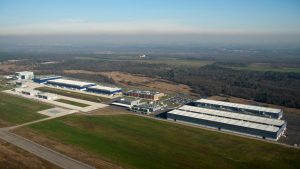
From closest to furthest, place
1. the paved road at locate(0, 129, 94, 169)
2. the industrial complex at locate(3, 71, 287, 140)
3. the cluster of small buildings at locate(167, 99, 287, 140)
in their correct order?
the paved road at locate(0, 129, 94, 169)
the cluster of small buildings at locate(167, 99, 287, 140)
the industrial complex at locate(3, 71, 287, 140)

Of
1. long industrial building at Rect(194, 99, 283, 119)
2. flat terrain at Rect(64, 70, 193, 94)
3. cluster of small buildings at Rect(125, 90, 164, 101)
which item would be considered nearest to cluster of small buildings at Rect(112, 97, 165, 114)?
cluster of small buildings at Rect(125, 90, 164, 101)

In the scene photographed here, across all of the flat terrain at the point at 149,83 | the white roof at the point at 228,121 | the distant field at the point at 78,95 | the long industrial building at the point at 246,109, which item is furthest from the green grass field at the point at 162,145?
the flat terrain at the point at 149,83

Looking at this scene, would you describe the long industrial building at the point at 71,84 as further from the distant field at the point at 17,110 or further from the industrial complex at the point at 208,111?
the distant field at the point at 17,110

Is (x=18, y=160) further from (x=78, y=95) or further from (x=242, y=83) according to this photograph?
(x=242, y=83)

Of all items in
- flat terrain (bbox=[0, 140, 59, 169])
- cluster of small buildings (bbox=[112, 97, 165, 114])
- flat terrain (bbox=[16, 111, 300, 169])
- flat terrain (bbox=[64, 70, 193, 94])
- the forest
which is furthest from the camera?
flat terrain (bbox=[64, 70, 193, 94])

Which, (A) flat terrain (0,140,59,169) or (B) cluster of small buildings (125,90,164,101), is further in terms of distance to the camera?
(B) cluster of small buildings (125,90,164,101)

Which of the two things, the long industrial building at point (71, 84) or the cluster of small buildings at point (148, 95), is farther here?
the long industrial building at point (71, 84)

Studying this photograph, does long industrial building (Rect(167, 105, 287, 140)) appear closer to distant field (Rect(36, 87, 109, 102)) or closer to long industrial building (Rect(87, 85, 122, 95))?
distant field (Rect(36, 87, 109, 102))

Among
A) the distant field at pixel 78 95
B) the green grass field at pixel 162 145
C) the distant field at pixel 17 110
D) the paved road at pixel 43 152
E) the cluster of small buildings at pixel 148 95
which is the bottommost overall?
the green grass field at pixel 162 145
